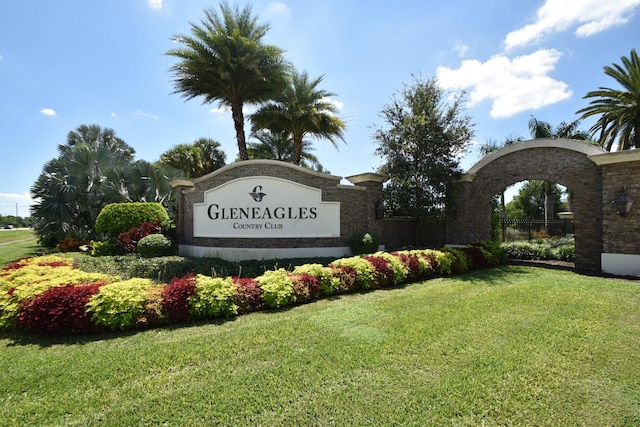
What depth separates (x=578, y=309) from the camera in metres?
5.69

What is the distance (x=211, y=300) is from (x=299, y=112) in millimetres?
14678

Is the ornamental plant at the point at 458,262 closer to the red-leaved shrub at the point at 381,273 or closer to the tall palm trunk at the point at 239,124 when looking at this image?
the red-leaved shrub at the point at 381,273

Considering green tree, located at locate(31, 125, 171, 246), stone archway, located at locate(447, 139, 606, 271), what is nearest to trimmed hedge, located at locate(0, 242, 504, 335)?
stone archway, located at locate(447, 139, 606, 271)

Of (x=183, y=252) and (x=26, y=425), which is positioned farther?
Result: (x=183, y=252)

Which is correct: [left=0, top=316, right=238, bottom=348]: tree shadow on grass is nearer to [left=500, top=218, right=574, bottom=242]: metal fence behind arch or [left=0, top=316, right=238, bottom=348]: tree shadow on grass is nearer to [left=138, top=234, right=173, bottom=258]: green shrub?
[left=138, top=234, right=173, bottom=258]: green shrub

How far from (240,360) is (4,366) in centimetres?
281

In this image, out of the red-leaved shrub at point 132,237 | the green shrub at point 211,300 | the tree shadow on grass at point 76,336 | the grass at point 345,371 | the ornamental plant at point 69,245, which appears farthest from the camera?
the ornamental plant at point 69,245

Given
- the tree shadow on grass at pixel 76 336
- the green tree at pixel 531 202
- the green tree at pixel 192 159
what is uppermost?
the green tree at pixel 192 159

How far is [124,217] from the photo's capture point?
43.0 ft

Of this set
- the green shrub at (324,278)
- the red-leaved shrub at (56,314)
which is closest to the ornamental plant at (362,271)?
the green shrub at (324,278)

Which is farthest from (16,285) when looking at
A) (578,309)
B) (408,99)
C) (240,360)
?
(408,99)

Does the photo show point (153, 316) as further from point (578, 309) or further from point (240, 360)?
point (578, 309)

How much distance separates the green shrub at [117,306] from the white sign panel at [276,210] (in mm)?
6459

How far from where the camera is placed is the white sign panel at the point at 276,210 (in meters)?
11.5
